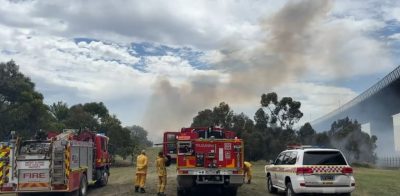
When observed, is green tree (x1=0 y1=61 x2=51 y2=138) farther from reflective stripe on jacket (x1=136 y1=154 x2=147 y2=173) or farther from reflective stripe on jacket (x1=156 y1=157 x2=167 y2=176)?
reflective stripe on jacket (x1=156 y1=157 x2=167 y2=176)

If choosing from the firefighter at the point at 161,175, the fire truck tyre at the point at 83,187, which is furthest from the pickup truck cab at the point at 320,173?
the fire truck tyre at the point at 83,187

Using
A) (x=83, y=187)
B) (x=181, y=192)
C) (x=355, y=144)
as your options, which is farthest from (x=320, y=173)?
(x=355, y=144)

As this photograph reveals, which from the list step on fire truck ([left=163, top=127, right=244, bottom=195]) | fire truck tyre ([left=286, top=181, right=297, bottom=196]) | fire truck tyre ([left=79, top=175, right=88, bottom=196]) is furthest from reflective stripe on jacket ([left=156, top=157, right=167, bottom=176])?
fire truck tyre ([left=286, top=181, right=297, bottom=196])

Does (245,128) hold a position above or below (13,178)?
above

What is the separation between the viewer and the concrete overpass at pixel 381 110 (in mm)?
69312

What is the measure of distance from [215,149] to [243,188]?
5.11 m

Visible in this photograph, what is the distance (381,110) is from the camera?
7950cm

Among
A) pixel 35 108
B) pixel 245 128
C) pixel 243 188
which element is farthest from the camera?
pixel 245 128

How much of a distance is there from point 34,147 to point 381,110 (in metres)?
71.8

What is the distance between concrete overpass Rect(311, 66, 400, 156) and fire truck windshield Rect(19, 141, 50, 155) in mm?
56210

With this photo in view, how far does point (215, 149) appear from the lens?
17.4 metres

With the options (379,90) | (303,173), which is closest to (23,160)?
(303,173)

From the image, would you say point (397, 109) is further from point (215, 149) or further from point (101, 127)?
point (215, 149)

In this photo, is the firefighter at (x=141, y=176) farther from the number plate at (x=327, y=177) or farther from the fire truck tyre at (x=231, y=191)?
the number plate at (x=327, y=177)
